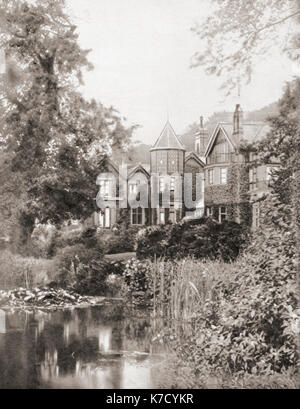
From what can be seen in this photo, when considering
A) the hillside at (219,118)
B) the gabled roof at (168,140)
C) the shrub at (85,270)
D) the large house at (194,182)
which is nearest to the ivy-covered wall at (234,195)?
the large house at (194,182)

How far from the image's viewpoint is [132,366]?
6262 mm

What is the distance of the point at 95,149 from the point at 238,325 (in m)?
4.36

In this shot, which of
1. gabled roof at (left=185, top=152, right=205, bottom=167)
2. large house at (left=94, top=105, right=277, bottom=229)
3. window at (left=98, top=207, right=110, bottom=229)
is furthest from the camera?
window at (left=98, top=207, right=110, bottom=229)

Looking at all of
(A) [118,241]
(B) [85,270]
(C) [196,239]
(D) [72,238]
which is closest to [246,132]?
(C) [196,239]

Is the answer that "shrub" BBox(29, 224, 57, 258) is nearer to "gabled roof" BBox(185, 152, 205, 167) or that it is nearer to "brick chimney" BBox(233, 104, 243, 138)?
"gabled roof" BBox(185, 152, 205, 167)

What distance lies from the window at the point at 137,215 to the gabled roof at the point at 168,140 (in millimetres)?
1024

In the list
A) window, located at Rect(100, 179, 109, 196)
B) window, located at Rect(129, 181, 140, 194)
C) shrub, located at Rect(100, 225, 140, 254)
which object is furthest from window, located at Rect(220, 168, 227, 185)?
window, located at Rect(100, 179, 109, 196)

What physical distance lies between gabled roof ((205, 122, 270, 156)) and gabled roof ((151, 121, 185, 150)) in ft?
1.50

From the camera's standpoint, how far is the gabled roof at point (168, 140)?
7750 mm

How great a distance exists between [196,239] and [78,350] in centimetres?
251

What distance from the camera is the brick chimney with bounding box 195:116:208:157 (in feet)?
25.1

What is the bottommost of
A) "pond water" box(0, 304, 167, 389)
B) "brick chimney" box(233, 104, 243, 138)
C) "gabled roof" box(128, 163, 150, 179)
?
"pond water" box(0, 304, 167, 389)

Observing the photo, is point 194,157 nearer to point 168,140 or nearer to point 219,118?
point 168,140
